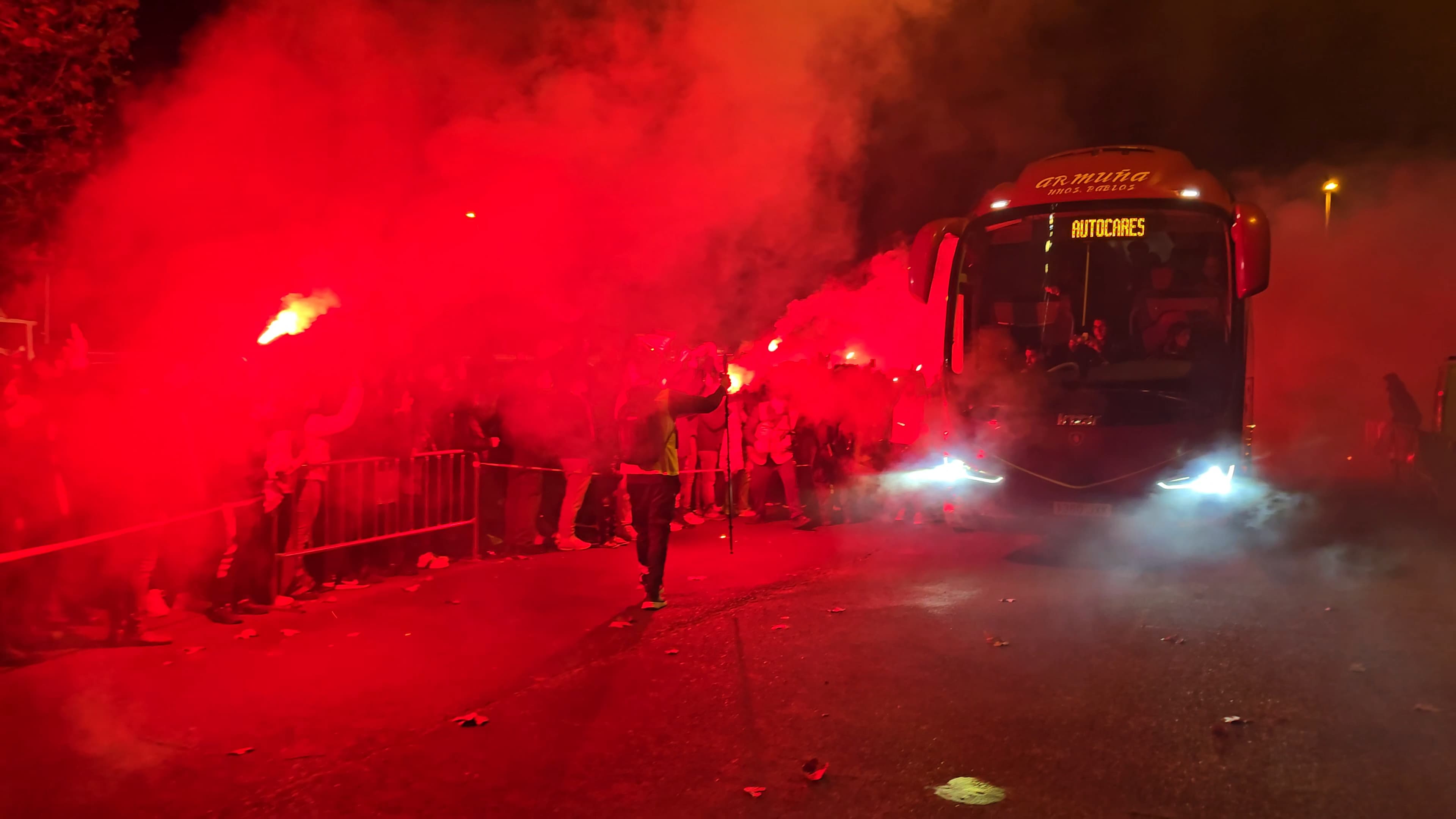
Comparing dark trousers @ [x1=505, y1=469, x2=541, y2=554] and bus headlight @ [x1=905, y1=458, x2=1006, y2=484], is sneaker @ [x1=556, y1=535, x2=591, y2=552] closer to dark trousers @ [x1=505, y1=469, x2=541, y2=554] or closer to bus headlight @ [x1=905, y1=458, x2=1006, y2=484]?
dark trousers @ [x1=505, y1=469, x2=541, y2=554]

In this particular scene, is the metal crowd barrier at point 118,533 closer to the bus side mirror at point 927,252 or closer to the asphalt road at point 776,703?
the asphalt road at point 776,703

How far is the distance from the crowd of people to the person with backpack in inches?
0.5

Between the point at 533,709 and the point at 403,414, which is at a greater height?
the point at 403,414

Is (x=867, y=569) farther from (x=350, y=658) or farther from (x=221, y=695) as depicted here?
(x=221, y=695)

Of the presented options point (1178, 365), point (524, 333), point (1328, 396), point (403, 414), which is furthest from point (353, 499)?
point (1328, 396)

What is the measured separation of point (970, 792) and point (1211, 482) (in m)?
5.55

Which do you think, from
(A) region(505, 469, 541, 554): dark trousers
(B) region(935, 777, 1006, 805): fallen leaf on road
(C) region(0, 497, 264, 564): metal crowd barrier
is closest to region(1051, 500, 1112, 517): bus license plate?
(A) region(505, 469, 541, 554): dark trousers

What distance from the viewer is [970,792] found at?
3840 millimetres

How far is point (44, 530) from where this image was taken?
623cm

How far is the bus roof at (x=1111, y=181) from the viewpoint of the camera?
923 centimetres

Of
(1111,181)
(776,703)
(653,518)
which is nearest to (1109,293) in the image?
(1111,181)

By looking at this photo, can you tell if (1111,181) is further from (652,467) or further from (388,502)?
(388,502)

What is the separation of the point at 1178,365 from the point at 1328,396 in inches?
509

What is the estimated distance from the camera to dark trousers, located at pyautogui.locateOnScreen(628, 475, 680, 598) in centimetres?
712
